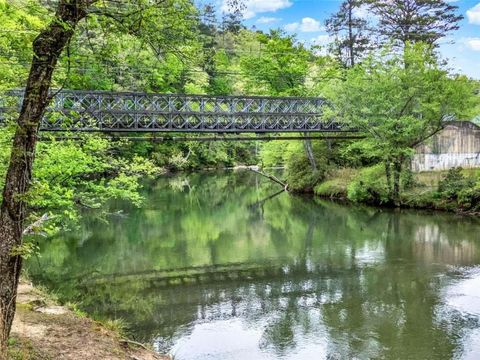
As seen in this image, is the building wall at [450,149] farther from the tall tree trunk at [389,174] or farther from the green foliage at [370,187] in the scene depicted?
the tall tree trunk at [389,174]

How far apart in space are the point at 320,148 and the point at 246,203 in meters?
8.66

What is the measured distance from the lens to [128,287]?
1556 centimetres

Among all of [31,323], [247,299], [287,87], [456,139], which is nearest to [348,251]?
[247,299]

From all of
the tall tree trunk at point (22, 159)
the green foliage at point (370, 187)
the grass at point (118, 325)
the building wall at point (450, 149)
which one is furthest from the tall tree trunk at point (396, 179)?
the tall tree trunk at point (22, 159)

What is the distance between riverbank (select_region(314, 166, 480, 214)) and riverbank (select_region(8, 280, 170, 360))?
22.7 m

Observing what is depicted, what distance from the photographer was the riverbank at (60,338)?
24.9ft

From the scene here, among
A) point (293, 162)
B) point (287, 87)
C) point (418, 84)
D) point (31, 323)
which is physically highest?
point (287, 87)

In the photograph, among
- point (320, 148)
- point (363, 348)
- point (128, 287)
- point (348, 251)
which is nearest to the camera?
point (363, 348)

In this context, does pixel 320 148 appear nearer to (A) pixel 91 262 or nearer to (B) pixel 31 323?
(A) pixel 91 262

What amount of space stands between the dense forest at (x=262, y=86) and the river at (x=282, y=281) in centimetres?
219

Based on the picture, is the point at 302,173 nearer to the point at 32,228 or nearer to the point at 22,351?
the point at 22,351

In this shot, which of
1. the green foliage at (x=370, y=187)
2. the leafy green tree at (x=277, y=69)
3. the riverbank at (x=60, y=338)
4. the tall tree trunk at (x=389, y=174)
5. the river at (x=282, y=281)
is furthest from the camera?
the leafy green tree at (x=277, y=69)

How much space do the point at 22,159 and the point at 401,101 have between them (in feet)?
88.1

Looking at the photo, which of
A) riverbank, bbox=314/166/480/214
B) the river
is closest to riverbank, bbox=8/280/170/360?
the river
